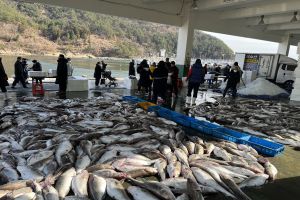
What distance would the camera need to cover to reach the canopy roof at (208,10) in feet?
49.5

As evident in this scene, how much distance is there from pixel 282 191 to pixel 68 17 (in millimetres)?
93287

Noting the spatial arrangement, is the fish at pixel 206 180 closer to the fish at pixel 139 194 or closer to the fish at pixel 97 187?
the fish at pixel 139 194

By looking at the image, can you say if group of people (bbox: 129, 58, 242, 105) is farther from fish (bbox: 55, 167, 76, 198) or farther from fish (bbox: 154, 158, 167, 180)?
fish (bbox: 55, 167, 76, 198)

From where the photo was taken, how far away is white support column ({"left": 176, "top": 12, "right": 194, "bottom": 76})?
60.7 ft

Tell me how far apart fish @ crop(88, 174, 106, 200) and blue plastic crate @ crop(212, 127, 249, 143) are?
3.75m

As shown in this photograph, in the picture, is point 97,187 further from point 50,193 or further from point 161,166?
point 161,166

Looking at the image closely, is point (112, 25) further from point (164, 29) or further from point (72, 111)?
point (72, 111)

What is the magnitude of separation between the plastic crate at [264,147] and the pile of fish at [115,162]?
15.7 inches

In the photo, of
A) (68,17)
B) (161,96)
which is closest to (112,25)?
(68,17)

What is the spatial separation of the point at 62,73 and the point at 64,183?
837 cm

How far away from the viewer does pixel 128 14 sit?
16.2m

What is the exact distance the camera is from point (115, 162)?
468cm

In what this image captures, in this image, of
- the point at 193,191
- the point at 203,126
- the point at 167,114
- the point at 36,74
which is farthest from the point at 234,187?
the point at 36,74

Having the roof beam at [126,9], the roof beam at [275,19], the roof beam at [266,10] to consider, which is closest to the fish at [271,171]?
the roof beam at [126,9]
